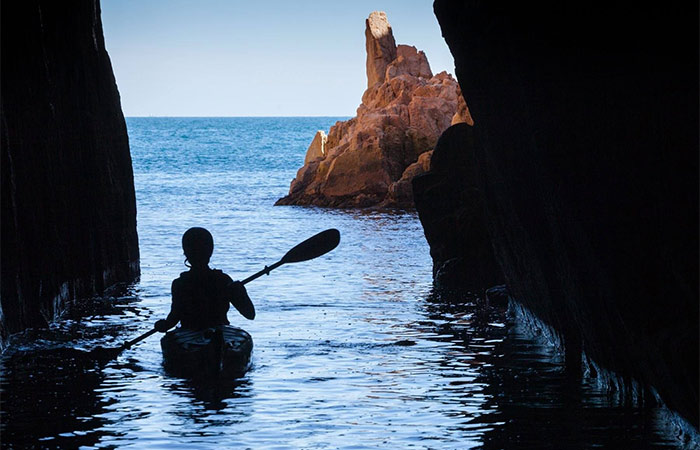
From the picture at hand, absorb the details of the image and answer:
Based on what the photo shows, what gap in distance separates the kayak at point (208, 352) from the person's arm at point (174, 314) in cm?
15

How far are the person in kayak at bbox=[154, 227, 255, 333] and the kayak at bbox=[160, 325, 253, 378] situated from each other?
162mm

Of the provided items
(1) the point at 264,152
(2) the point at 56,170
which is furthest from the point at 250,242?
(1) the point at 264,152

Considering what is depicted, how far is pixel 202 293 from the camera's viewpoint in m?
12.2

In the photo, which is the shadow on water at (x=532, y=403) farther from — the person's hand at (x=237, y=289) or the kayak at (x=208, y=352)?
the person's hand at (x=237, y=289)

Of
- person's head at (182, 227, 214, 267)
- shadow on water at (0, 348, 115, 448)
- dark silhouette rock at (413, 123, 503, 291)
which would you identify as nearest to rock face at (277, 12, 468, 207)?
dark silhouette rock at (413, 123, 503, 291)

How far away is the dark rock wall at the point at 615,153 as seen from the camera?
7223mm

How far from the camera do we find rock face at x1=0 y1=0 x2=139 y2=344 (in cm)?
1424

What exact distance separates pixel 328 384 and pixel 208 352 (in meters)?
1.46

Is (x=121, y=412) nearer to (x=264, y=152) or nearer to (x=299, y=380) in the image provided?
(x=299, y=380)

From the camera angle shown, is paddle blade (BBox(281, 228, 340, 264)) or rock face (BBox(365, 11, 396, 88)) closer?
paddle blade (BBox(281, 228, 340, 264))

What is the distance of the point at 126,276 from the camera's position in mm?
22406

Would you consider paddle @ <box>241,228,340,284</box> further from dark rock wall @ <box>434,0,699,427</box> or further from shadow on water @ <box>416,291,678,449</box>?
dark rock wall @ <box>434,0,699,427</box>

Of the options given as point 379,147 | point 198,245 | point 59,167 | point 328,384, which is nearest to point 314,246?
point 198,245

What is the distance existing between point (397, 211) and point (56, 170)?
27.6m
